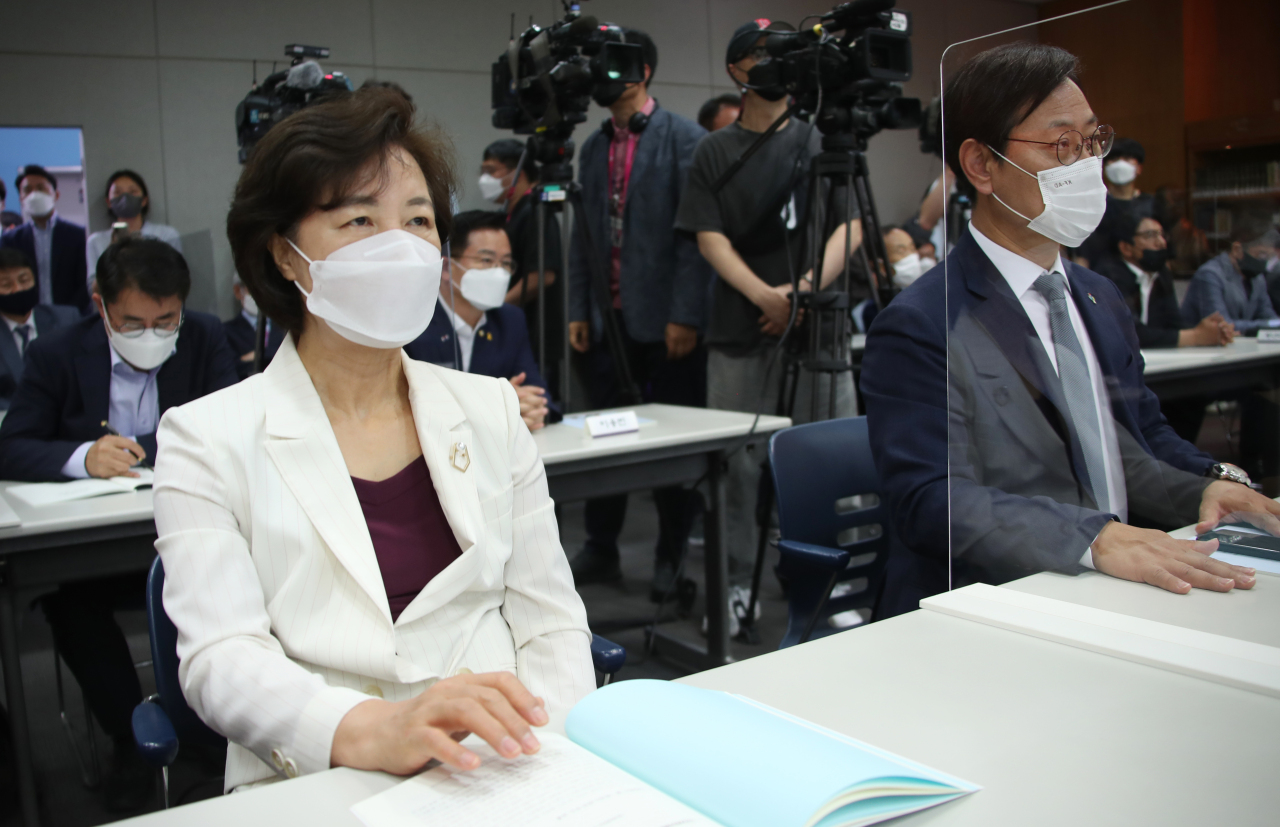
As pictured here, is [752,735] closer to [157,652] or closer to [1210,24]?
[1210,24]

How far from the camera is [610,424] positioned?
2500mm

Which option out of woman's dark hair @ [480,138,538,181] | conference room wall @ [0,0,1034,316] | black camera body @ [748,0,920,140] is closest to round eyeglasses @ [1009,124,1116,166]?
black camera body @ [748,0,920,140]

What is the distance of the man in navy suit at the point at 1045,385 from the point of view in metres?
0.97

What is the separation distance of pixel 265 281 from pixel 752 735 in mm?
921

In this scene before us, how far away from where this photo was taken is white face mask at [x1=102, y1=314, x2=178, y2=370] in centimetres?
233

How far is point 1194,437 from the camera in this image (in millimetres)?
965

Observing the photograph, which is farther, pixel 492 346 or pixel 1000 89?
pixel 492 346

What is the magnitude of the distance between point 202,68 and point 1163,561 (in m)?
5.20

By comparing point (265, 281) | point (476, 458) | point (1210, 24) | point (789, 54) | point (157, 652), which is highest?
point (789, 54)

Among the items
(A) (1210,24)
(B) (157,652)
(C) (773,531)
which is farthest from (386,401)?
(C) (773,531)

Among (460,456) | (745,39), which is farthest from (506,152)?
(460,456)

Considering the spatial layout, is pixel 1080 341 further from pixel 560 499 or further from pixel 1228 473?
pixel 560 499

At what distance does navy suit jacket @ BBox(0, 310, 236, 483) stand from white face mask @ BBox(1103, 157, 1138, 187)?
2.19 meters

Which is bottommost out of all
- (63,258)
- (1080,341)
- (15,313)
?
(1080,341)
